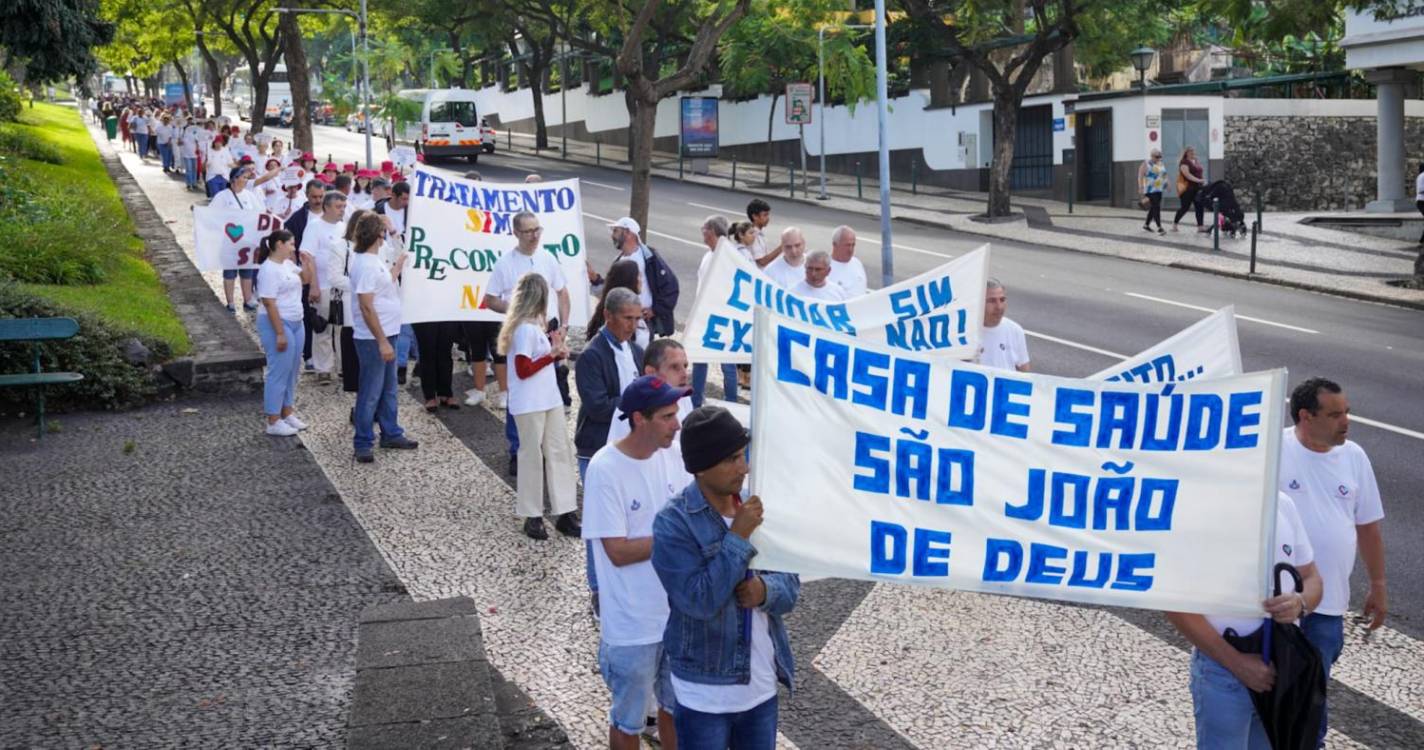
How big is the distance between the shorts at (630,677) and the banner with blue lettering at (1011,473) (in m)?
0.94

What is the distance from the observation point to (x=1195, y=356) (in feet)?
22.3

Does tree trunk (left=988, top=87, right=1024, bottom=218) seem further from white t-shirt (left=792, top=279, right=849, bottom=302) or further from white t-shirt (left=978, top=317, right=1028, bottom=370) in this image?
white t-shirt (left=978, top=317, right=1028, bottom=370)

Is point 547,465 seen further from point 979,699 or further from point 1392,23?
point 1392,23

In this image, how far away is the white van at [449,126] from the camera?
5138cm

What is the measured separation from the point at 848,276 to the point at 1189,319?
28.7ft

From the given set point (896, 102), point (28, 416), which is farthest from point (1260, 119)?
point (28, 416)

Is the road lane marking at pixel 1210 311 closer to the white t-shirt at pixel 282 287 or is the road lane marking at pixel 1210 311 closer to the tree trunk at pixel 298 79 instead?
the white t-shirt at pixel 282 287

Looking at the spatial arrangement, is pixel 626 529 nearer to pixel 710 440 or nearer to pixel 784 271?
pixel 710 440

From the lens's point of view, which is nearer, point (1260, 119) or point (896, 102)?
point (1260, 119)

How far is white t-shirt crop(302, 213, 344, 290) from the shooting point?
1289cm

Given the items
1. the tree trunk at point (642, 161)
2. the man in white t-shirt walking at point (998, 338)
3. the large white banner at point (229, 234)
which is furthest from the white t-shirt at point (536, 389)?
the large white banner at point (229, 234)

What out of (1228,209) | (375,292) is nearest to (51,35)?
(375,292)

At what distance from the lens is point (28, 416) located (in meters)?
13.0

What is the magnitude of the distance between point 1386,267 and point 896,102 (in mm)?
20712
